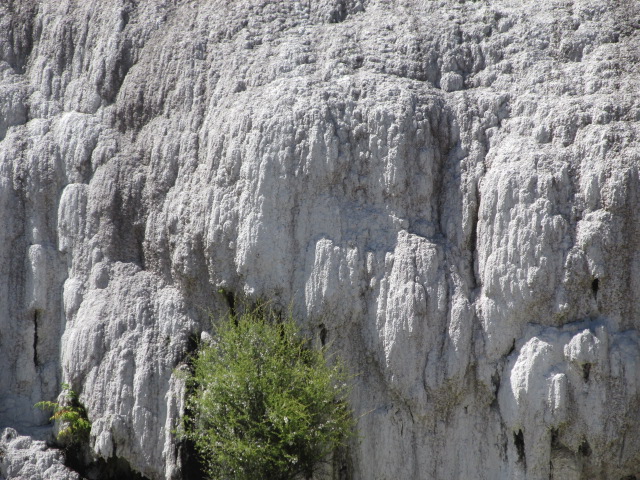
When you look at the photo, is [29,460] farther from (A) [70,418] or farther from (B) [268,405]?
(B) [268,405]

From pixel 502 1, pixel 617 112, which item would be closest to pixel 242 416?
pixel 617 112

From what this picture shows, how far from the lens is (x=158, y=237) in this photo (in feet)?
34.8

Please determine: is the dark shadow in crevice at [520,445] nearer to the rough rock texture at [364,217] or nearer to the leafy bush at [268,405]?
the rough rock texture at [364,217]

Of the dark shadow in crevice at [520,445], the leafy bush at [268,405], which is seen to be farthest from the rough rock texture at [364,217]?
the leafy bush at [268,405]

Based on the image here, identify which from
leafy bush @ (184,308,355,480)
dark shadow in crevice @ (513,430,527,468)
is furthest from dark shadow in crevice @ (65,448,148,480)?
dark shadow in crevice @ (513,430,527,468)

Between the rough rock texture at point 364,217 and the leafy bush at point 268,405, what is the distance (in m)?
0.45

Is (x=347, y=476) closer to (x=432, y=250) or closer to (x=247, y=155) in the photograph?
(x=432, y=250)

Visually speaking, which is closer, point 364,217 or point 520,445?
point 520,445

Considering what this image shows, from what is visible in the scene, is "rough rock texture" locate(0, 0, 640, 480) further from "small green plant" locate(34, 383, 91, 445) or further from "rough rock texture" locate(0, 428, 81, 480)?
"rough rock texture" locate(0, 428, 81, 480)

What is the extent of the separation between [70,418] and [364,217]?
15.9 ft

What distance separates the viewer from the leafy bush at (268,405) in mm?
8992

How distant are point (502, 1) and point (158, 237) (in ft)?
18.9

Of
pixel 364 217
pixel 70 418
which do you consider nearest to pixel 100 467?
pixel 70 418

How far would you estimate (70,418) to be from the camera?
34.0ft
